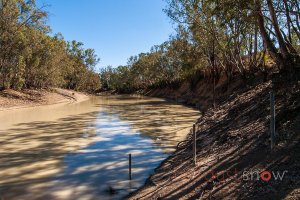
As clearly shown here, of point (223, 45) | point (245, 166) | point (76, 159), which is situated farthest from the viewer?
point (223, 45)

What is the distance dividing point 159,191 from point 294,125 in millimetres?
3063

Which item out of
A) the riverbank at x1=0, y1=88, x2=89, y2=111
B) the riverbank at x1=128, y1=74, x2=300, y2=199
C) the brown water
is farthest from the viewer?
the riverbank at x1=0, y1=88, x2=89, y2=111

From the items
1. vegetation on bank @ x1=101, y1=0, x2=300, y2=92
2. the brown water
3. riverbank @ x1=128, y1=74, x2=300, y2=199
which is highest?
vegetation on bank @ x1=101, y1=0, x2=300, y2=92

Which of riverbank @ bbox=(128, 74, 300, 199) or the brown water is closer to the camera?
riverbank @ bbox=(128, 74, 300, 199)

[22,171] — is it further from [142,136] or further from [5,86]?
[5,86]

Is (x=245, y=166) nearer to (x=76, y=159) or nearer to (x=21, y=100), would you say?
(x=76, y=159)

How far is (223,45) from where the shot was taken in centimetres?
2748

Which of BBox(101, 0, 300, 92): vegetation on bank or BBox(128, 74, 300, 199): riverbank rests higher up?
BBox(101, 0, 300, 92): vegetation on bank

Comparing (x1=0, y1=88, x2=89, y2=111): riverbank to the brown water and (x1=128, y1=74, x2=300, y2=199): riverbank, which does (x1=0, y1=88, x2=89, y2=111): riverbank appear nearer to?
the brown water

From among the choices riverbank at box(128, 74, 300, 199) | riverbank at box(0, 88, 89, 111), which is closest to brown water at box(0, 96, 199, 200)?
riverbank at box(128, 74, 300, 199)

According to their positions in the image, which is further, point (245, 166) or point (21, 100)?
point (21, 100)

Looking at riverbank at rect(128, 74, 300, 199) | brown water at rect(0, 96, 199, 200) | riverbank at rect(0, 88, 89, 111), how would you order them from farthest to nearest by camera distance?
1. riverbank at rect(0, 88, 89, 111)
2. brown water at rect(0, 96, 199, 200)
3. riverbank at rect(128, 74, 300, 199)

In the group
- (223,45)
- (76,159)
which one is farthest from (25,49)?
(76,159)

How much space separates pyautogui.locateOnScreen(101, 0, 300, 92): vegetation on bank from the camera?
12.8 meters
